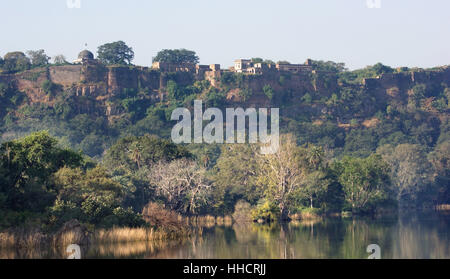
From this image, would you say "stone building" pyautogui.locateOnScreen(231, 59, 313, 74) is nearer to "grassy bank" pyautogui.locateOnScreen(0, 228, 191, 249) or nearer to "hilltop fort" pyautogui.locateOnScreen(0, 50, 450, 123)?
"hilltop fort" pyautogui.locateOnScreen(0, 50, 450, 123)

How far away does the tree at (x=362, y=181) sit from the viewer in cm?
6412

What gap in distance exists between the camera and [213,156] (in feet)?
262

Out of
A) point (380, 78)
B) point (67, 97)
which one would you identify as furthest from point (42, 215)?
point (380, 78)

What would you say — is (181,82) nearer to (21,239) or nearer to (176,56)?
(176,56)

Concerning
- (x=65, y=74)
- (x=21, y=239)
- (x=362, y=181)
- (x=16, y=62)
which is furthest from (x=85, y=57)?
(x=21, y=239)

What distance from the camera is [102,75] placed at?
384 feet

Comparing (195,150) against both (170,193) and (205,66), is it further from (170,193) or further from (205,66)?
(205,66)

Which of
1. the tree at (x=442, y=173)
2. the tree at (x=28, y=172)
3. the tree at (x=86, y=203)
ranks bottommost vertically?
the tree at (x=442, y=173)

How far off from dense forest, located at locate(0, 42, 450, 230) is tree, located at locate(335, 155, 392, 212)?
11cm

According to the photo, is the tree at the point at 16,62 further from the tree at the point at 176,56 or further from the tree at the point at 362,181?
the tree at the point at 362,181

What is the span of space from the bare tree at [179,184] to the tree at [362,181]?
14545 millimetres

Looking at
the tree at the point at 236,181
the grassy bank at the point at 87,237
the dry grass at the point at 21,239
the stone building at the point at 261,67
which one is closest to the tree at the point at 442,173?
the tree at the point at 236,181

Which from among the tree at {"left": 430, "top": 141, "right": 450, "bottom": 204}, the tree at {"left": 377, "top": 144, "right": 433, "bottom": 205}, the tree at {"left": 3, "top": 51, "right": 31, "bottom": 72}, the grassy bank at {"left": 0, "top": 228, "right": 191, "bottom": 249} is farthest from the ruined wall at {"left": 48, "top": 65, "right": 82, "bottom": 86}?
the grassy bank at {"left": 0, "top": 228, "right": 191, "bottom": 249}
